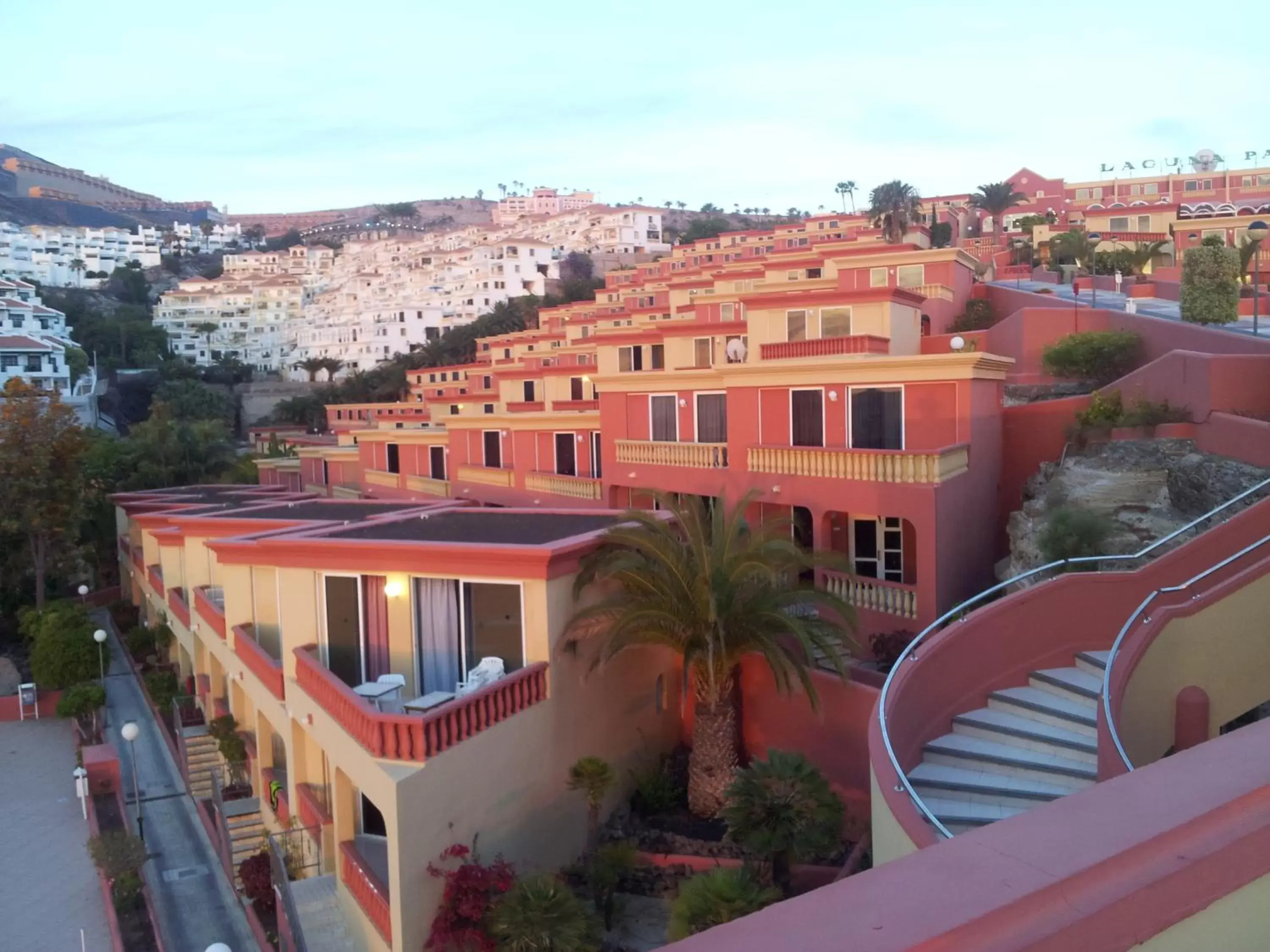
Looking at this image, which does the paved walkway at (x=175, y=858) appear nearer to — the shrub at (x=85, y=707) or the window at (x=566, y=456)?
the shrub at (x=85, y=707)

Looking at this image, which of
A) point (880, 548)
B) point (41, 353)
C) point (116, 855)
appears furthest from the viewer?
point (41, 353)

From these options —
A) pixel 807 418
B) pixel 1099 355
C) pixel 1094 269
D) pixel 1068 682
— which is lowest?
pixel 1068 682

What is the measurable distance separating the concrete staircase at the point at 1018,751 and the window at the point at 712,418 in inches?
447

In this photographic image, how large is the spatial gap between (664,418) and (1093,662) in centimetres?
1326

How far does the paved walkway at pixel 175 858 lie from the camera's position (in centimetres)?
1598

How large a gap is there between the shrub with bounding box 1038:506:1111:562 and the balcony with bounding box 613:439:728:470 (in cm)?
767

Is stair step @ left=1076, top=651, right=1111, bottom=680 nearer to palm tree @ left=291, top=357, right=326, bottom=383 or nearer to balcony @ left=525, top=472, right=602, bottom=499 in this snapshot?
balcony @ left=525, top=472, right=602, bottom=499

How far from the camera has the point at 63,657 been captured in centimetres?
2708

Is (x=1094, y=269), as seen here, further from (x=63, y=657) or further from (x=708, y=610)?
(x=63, y=657)

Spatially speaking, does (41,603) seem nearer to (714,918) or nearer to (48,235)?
(714,918)

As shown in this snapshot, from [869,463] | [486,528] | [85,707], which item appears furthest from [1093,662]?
[85,707]

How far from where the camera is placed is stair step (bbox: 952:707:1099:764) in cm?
1032

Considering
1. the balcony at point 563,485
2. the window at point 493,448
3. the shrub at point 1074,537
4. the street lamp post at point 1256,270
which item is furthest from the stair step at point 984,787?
the window at point 493,448

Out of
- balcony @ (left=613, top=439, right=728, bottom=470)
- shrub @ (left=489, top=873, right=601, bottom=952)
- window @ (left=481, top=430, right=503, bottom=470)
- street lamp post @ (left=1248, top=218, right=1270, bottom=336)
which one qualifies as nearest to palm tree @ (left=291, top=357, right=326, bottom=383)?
window @ (left=481, top=430, right=503, bottom=470)
